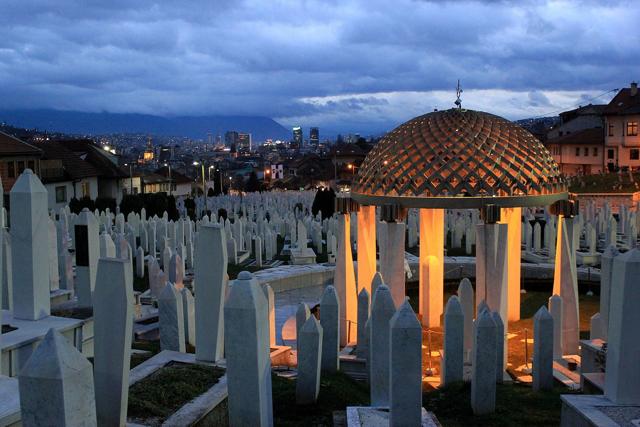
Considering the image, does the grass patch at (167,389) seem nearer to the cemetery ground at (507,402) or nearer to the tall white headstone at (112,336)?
the tall white headstone at (112,336)

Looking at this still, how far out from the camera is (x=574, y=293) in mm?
12102

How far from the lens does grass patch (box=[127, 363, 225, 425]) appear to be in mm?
6075

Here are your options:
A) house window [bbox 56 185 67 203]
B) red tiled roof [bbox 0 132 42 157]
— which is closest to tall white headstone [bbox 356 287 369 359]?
red tiled roof [bbox 0 132 42 157]

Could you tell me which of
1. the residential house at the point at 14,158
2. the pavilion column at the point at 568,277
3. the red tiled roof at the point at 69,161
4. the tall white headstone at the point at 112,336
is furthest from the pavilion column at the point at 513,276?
the red tiled roof at the point at 69,161

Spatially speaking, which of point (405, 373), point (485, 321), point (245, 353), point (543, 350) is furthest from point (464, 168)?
point (245, 353)

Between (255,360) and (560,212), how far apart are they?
823 centimetres

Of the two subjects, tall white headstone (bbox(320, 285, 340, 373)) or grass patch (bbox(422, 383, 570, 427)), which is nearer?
grass patch (bbox(422, 383, 570, 427))

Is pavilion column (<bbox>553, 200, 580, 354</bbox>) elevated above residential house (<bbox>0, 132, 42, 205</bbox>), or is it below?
below

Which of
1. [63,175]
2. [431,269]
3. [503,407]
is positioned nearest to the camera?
[503,407]

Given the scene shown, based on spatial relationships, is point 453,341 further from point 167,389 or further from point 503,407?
point 167,389

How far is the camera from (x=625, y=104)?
57.7 meters

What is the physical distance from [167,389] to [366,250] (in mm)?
7520

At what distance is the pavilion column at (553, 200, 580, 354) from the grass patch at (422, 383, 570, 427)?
109 inches

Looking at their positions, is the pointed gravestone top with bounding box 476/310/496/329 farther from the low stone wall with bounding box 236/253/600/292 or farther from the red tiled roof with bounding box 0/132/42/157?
the red tiled roof with bounding box 0/132/42/157
